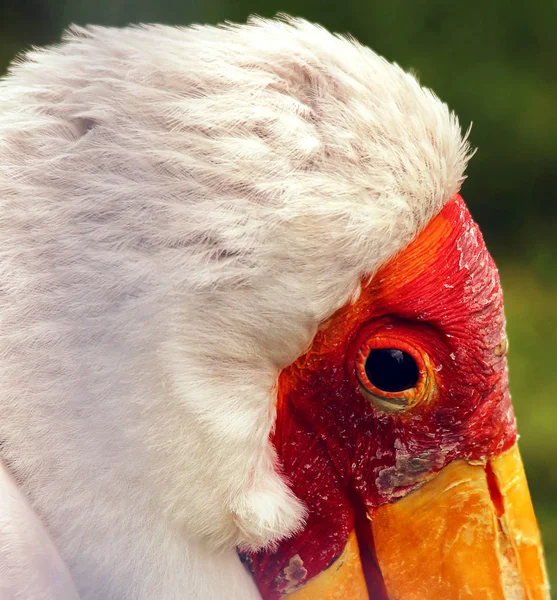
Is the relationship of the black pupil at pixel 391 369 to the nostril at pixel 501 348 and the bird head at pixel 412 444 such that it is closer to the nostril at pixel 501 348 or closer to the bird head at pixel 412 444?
the bird head at pixel 412 444

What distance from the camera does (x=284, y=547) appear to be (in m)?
1.90

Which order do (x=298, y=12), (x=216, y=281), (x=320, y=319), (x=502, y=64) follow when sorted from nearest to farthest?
(x=216, y=281)
(x=320, y=319)
(x=298, y=12)
(x=502, y=64)

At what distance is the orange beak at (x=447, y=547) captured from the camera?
6.17 feet

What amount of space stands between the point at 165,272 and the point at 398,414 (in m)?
0.50

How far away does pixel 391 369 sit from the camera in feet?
5.95

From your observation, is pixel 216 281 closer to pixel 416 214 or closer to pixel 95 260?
pixel 95 260

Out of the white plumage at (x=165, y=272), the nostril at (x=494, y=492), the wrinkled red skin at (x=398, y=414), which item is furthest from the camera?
the nostril at (x=494, y=492)

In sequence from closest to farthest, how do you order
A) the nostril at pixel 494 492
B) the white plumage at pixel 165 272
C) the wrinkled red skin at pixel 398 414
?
the white plumage at pixel 165 272 < the wrinkled red skin at pixel 398 414 < the nostril at pixel 494 492

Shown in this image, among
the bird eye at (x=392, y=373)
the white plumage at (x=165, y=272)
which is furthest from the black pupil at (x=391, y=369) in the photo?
the white plumage at (x=165, y=272)

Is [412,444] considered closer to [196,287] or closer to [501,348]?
[501,348]

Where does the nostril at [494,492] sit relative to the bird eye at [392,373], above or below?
below

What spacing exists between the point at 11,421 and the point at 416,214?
2.42 ft

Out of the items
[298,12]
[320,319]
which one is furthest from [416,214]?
[298,12]

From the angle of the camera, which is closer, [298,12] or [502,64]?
[298,12]
